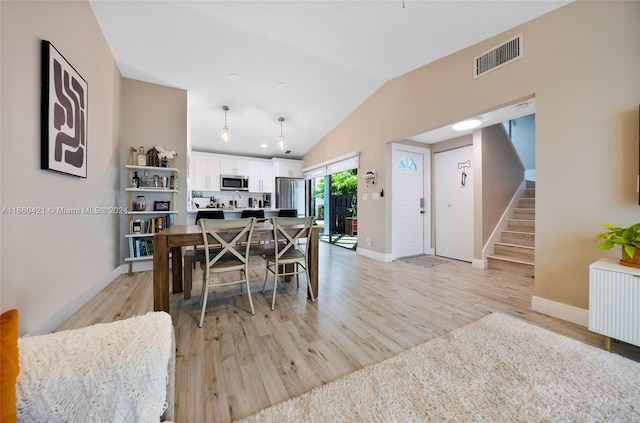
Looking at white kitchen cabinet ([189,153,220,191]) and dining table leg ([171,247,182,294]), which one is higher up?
white kitchen cabinet ([189,153,220,191])

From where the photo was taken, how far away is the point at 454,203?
170 inches

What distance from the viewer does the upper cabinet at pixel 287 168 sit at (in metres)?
6.55

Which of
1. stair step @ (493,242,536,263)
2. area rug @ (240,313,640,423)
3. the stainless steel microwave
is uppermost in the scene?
the stainless steel microwave

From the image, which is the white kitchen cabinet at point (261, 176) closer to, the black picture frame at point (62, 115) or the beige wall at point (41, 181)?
the beige wall at point (41, 181)

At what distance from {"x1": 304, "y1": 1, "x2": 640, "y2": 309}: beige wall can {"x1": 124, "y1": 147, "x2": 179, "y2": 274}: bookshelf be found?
451 cm

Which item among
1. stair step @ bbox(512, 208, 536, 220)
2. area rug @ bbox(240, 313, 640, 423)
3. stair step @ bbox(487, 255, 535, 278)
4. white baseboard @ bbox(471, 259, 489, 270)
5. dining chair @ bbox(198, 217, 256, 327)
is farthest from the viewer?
stair step @ bbox(512, 208, 536, 220)

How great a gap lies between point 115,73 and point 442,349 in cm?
494

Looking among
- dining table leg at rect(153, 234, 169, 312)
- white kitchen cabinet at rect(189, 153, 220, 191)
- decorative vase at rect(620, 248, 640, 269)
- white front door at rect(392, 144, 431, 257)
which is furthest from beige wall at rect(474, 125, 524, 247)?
white kitchen cabinet at rect(189, 153, 220, 191)

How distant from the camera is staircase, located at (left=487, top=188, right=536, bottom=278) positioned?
11.1 feet

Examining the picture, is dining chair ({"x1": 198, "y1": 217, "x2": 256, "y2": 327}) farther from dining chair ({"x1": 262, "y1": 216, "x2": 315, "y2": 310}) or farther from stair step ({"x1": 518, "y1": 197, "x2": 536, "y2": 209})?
stair step ({"x1": 518, "y1": 197, "x2": 536, "y2": 209})

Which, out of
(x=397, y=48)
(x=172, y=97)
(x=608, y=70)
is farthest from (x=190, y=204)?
(x=608, y=70)

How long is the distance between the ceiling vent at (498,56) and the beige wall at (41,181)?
403cm

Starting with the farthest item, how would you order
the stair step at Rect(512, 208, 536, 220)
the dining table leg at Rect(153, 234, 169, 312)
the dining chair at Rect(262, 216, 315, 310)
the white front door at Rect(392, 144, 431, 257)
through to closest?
the white front door at Rect(392, 144, 431, 257) → the stair step at Rect(512, 208, 536, 220) → the dining chair at Rect(262, 216, 315, 310) → the dining table leg at Rect(153, 234, 169, 312)

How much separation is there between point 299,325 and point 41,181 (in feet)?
7.40
